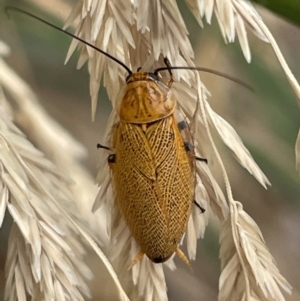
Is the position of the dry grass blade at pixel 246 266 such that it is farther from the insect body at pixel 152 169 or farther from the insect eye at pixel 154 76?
the insect eye at pixel 154 76

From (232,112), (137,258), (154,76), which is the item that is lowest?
(232,112)

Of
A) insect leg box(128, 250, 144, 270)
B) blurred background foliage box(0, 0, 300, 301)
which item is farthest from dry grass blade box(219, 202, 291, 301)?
blurred background foliage box(0, 0, 300, 301)

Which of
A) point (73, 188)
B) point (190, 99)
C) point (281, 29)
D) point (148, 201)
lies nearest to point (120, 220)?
point (148, 201)

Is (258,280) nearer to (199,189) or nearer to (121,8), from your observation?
(199,189)

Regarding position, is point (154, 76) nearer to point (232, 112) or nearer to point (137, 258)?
point (137, 258)

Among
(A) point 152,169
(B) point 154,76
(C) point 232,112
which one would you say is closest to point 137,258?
(A) point 152,169
